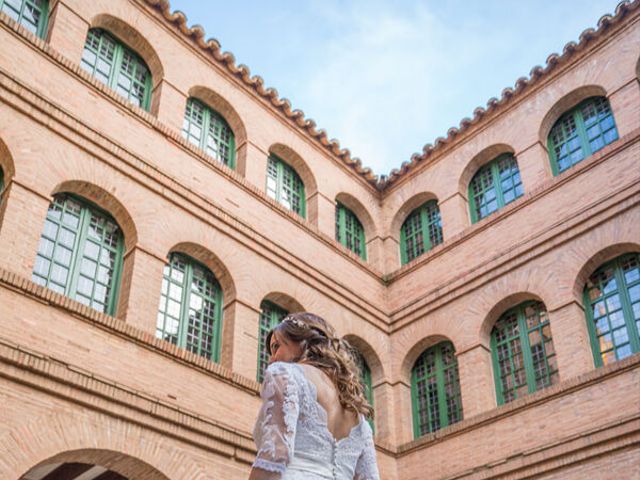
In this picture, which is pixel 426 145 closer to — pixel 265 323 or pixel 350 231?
pixel 350 231

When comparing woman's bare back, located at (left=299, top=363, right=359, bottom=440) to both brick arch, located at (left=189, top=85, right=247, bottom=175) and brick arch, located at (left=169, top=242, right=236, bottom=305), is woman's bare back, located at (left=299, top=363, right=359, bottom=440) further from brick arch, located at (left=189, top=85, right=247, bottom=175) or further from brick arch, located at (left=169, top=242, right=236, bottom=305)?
brick arch, located at (left=189, top=85, right=247, bottom=175)

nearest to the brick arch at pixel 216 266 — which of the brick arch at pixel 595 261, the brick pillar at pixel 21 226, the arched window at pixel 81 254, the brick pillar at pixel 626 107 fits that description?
the arched window at pixel 81 254

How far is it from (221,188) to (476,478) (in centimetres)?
585

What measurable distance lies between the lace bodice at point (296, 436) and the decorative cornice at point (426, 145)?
36.7 ft

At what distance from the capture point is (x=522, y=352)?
42.1 feet

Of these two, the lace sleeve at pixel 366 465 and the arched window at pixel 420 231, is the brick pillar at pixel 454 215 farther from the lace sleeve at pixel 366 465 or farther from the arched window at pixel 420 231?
the lace sleeve at pixel 366 465

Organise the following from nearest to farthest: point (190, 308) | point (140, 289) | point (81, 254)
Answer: point (81, 254) < point (140, 289) < point (190, 308)

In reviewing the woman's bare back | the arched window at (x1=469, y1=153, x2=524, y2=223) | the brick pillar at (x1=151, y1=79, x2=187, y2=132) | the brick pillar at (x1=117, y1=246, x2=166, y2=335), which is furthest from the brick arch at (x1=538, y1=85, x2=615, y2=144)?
the woman's bare back

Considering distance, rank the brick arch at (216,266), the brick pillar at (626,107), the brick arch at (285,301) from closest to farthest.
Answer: the brick arch at (216,266) → the brick pillar at (626,107) → the brick arch at (285,301)

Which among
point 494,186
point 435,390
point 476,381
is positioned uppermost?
point 494,186

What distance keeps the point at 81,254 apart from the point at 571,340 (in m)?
6.96

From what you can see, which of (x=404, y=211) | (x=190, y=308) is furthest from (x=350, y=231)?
(x=190, y=308)

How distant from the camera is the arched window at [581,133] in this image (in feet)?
44.5

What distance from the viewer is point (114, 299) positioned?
1079cm
